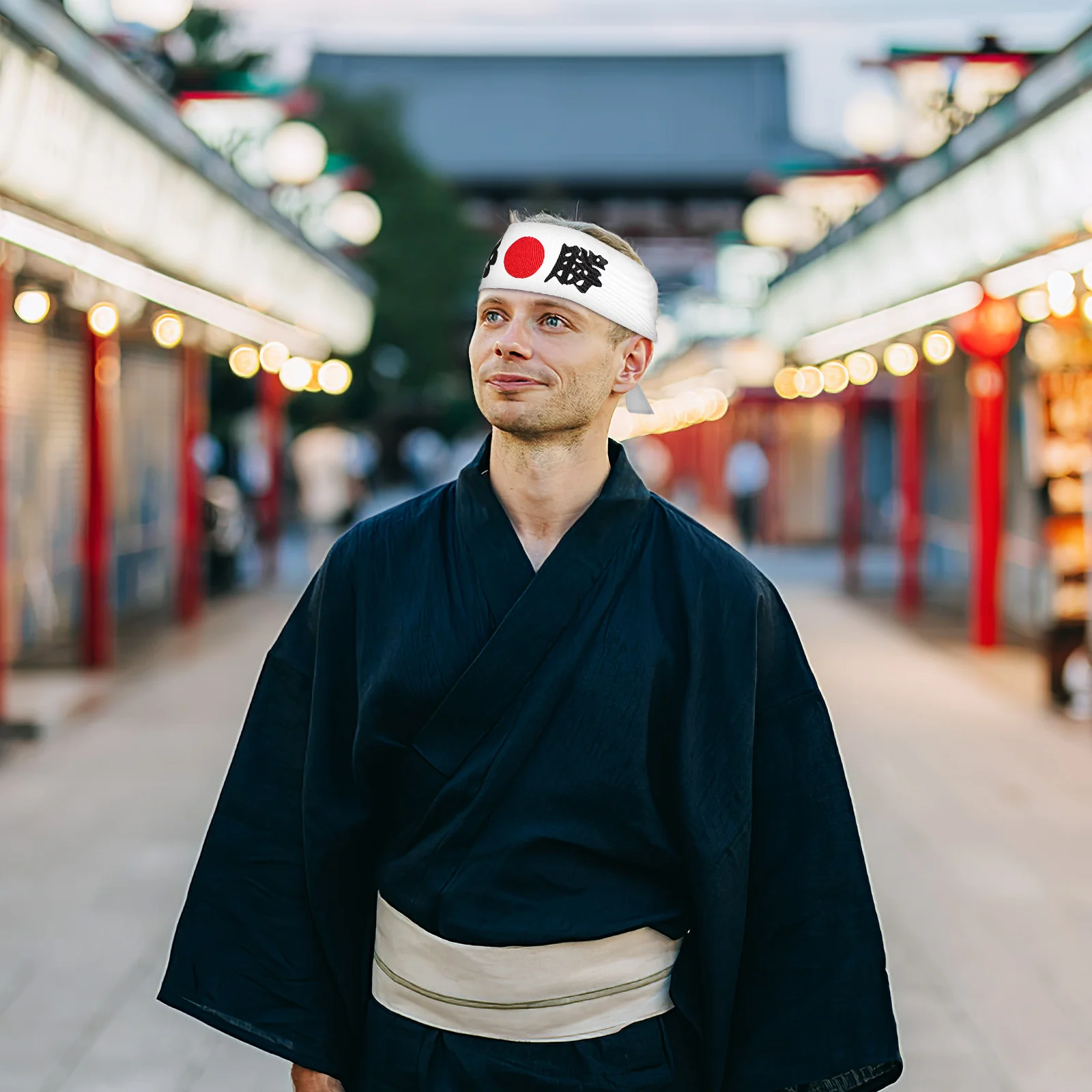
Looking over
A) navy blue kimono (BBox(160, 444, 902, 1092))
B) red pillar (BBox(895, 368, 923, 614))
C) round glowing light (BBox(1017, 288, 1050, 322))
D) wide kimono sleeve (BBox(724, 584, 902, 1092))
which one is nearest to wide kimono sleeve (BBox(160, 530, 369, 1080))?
navy blue kimono (BBox(160, 444, 902, 1092))

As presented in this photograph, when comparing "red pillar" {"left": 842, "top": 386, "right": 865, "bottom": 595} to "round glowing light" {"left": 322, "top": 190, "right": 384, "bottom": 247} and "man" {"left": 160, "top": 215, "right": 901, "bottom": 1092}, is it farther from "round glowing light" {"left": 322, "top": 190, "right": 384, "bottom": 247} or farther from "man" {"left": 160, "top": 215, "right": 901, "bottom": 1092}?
"man" {"left": 160, "top": 215, "right": 901, "bottom": 1092}

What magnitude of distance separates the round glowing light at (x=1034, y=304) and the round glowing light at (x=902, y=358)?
303 cm

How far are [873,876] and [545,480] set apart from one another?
171 inches

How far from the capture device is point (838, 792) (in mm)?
2230

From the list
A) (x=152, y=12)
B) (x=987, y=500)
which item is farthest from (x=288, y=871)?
(x=987, y=500)

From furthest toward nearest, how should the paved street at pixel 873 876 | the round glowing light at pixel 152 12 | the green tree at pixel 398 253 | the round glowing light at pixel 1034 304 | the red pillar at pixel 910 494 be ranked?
the green tree at pixel 398 253
the red pillar at pixel 910 494
the round glowing light at pixel 152 12
the round glowing light at pixel 1034 304
the paved street at pixel 873 876

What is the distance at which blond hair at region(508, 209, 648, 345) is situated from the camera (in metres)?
2.30

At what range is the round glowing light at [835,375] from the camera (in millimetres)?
14172

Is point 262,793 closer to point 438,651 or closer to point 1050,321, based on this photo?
point 438,651

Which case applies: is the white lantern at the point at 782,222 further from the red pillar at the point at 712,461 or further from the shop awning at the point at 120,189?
the red pillar at the point at 712,461

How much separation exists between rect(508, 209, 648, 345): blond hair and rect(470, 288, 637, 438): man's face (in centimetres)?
2

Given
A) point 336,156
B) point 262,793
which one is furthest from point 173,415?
point 262,793

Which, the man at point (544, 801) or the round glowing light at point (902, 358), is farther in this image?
the round glowing light at point (902, 358)

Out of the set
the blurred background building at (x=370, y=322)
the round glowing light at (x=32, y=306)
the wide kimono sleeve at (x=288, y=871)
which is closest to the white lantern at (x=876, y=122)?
the blurred background building at (x=370, y=322)
